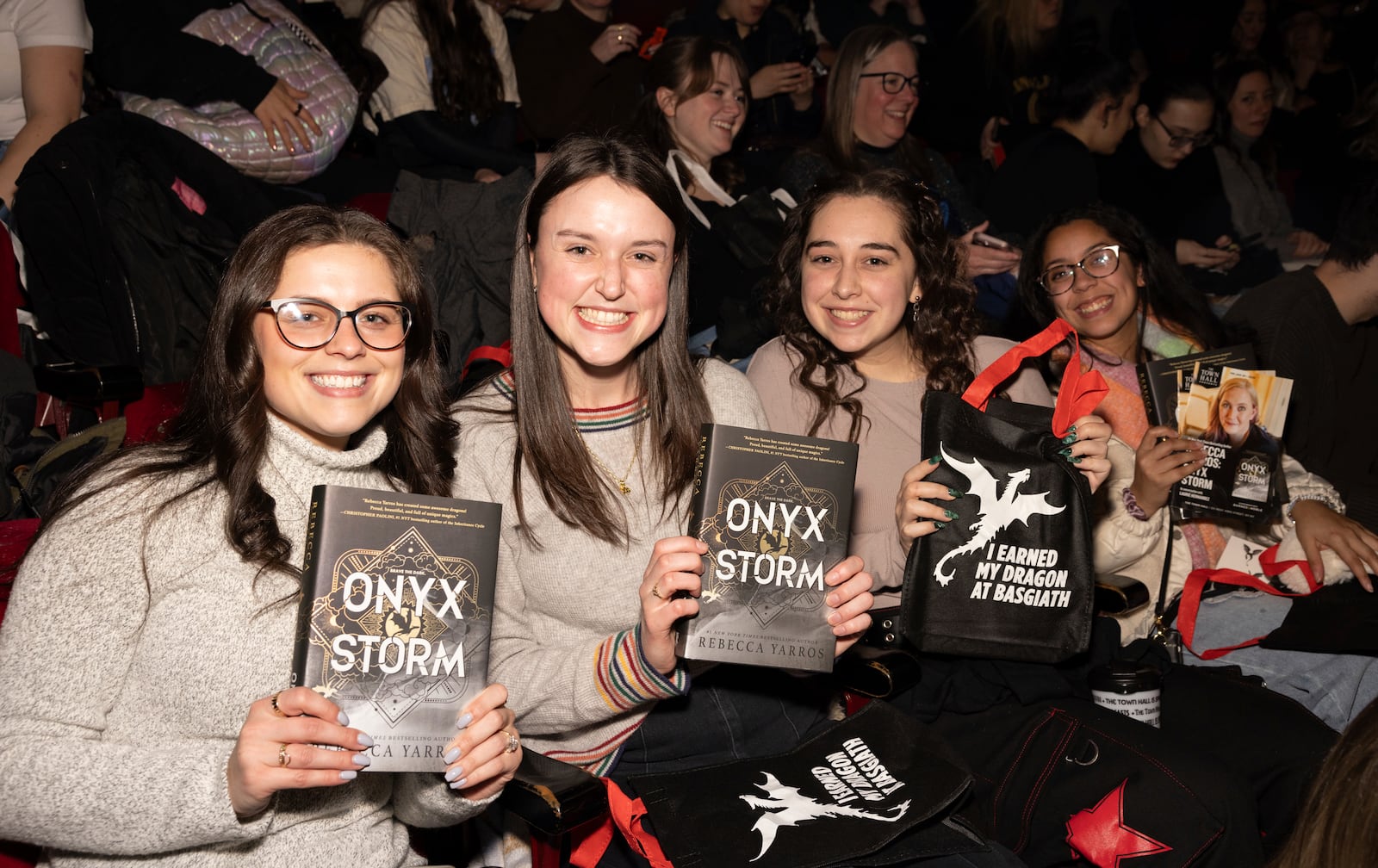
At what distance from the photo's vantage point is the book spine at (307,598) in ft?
4.70

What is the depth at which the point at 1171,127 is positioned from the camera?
219 inches

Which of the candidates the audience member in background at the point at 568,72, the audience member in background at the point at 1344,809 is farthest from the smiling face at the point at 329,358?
the audience member in background at the point at 568,72

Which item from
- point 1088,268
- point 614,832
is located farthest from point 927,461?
point 1088,268

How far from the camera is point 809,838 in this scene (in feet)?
5.78

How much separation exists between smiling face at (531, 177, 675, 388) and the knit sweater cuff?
21.8 inches

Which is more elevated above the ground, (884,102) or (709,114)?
(884,102)

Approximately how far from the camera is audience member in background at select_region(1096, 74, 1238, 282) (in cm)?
553

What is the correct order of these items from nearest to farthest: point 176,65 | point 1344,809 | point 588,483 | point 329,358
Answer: point 1344,809
point 329,358
point 588,483
point 176,65

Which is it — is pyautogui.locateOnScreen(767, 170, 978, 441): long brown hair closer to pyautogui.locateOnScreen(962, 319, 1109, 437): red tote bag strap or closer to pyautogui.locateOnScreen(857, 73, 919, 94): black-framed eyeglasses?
pyautogui.locateOnScreen(962, 319, 1109, 437): red tote bag strap

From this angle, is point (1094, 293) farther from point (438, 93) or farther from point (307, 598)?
point (438, 93)

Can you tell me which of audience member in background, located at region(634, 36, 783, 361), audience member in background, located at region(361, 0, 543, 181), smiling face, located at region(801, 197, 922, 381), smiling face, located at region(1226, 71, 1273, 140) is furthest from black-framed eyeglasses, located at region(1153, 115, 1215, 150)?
smiling face, located at region(801, 197, 922, 381)

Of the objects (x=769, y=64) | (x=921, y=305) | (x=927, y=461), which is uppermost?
(x=769, y=64)

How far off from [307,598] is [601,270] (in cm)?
89

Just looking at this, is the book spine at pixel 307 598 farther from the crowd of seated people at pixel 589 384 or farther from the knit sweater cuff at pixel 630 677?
the knit sweater cuff at pixel 630 677
